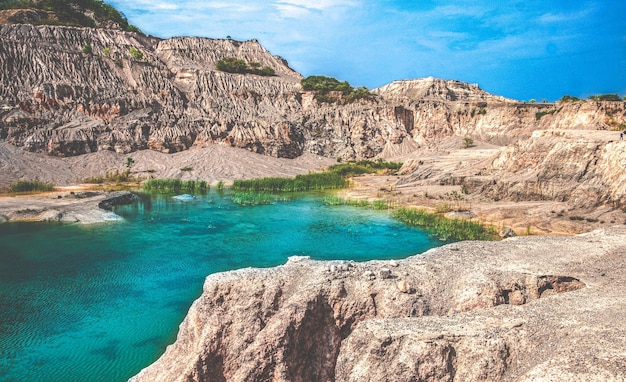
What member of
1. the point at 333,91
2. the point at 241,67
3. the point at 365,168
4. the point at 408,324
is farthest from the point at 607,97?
the point at 408,324

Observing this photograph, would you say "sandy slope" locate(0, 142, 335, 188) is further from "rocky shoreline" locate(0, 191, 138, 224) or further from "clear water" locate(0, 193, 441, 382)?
"clear water" locate(0, 193, 441, 382)

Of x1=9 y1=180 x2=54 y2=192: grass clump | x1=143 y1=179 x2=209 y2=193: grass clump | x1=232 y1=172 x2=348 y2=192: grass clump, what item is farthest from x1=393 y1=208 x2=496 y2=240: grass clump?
x1=9 y1=180 x2=54 y2=192: grass clump

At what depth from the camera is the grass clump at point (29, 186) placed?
140 feet

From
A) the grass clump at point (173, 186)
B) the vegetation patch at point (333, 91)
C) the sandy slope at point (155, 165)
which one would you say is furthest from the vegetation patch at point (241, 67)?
the grass clump at point (173, 186)

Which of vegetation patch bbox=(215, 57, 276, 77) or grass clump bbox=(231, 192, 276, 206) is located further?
vegetation patch bbox=(215, 57, 276, 77)

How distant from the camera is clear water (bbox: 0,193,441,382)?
13.2 meters

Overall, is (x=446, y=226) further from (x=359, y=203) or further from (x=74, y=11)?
(x=74, y=11)

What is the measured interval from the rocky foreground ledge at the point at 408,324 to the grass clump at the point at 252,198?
30.2 m

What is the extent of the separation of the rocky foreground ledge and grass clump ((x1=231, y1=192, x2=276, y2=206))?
30183 mm

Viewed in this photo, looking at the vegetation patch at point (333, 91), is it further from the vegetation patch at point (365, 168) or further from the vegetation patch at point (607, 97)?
the vegetation patch at point (607, 97)

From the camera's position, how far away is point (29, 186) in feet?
144

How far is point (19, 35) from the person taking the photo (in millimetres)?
68562

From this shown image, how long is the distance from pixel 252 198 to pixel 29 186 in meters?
22.4

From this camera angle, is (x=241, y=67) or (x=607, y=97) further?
(x=241, y=67)
